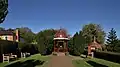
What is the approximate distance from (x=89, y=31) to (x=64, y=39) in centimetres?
4435

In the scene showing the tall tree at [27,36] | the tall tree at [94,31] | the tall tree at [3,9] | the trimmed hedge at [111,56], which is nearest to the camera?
the tall tree at [3,9]

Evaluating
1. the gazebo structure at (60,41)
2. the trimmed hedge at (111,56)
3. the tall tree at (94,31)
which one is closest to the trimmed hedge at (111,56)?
the trimmed hedge at (111,56)

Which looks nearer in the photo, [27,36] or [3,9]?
[3,9]

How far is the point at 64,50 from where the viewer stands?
54750mm

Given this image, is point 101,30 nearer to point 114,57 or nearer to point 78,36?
point 78,36

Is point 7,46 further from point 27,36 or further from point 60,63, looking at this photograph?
point 27,36

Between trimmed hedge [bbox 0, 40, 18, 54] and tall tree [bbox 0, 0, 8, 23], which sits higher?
tall tree [bbox 0, 0, 8, 23]

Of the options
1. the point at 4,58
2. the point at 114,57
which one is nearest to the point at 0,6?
the point at 4,58

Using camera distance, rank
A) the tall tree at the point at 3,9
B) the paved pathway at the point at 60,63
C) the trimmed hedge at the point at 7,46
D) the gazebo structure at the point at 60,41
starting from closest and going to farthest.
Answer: the tall tree at the point at 3,9
the paved pathway at the point at 60,63
the trimmed hedge at the point at 7,46
the gazebo structure at the point at 60,41

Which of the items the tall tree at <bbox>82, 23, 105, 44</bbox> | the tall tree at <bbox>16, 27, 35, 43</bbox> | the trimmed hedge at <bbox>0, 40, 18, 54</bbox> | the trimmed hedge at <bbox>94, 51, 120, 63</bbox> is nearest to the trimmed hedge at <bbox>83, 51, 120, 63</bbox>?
the trimmed hedge at <bbox>94, 51, 120, 63</bbox>

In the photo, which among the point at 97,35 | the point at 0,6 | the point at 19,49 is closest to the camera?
the point at 0,6

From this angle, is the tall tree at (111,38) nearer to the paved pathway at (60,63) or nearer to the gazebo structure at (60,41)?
the gazebo structure at (60,41)

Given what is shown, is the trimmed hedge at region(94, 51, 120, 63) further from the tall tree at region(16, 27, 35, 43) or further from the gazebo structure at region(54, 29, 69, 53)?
the tall tree at region(16, 27, 35, 43)

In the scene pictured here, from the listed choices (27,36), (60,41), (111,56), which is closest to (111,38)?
(60,41)
